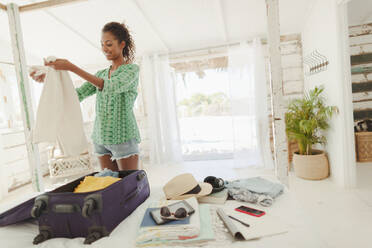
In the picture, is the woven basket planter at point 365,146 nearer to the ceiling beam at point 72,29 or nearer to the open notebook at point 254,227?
the open notebook at point 254,227

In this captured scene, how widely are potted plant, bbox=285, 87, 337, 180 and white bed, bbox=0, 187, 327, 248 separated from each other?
2021 mm

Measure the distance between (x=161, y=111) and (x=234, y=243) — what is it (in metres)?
3.59

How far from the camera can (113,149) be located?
1301mm

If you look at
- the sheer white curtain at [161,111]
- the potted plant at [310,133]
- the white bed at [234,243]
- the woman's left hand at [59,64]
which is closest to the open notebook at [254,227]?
the white bed at [234,243]

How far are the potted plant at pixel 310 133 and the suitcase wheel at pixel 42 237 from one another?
2757 millimetres

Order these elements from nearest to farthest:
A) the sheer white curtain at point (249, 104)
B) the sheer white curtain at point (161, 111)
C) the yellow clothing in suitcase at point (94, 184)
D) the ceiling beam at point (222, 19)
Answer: the yellow clothing in suitcase at point (94, 184)
the ceiling beam at point (222, 19)
the sheer white curtain at point (249, 104)
the sheer white curtain at point (161, 111)

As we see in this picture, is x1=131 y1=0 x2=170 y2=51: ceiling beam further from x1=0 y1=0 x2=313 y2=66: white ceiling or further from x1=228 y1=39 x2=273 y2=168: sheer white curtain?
x1=228 y1=39 x2=273 y2=168: sheer white curtain

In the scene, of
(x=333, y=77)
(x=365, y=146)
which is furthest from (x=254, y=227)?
(x=365, y=146)

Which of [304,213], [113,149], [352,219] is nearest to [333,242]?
[352,219]

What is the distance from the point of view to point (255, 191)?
1122mm

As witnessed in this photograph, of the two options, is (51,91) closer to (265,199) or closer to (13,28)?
(13,28)

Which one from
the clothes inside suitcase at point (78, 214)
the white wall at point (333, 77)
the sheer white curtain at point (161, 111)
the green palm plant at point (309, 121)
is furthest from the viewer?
the sheer white curtain at point (161, 111)

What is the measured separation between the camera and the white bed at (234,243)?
2.48 feet

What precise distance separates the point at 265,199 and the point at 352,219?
4.45 ft
